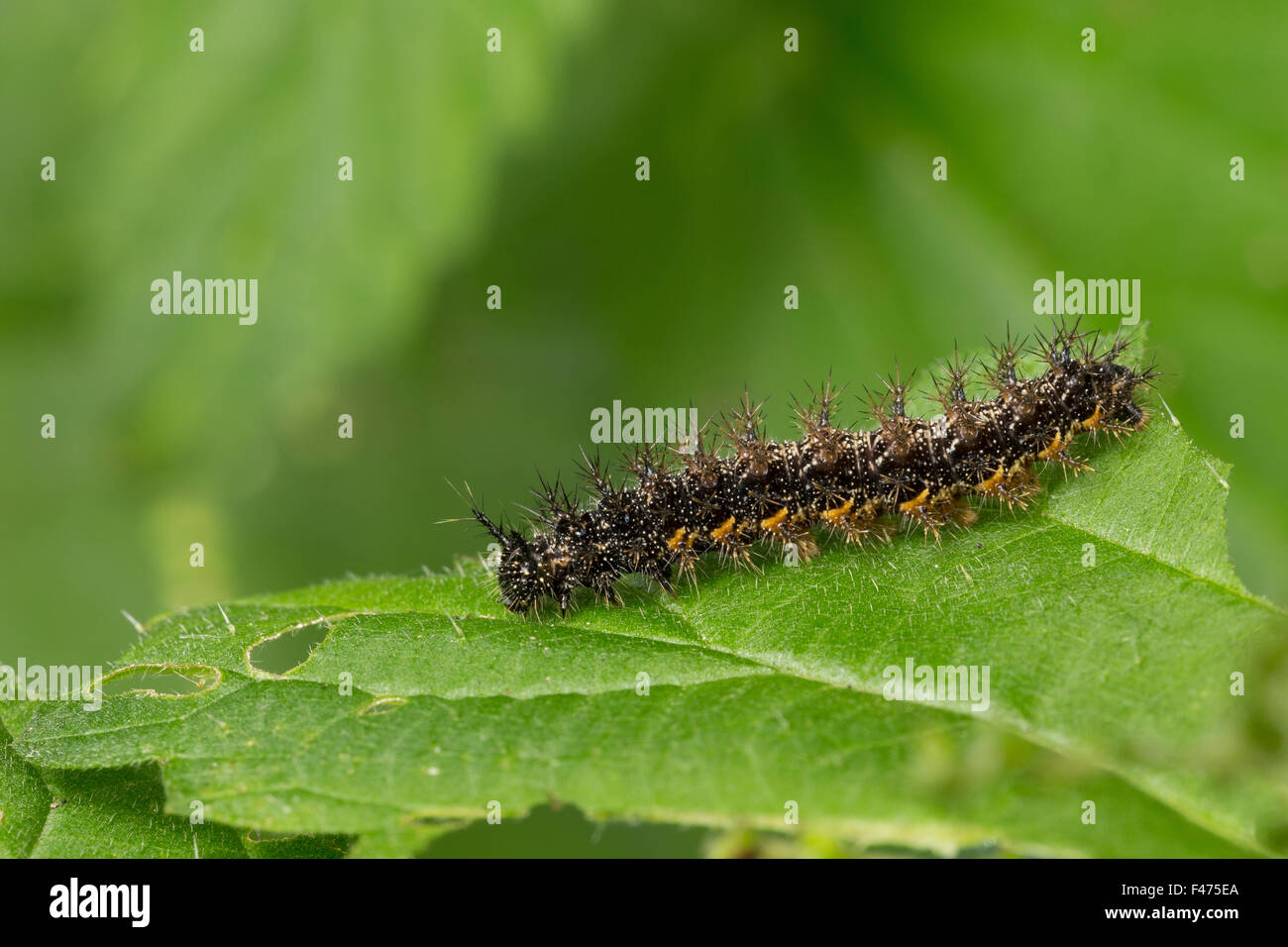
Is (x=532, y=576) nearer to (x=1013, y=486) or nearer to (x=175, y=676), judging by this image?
A: (x=175, y=676)

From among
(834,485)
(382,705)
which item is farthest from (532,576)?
(834,485)

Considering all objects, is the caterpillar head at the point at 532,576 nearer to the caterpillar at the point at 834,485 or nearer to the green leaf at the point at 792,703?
the caterpillar at the point at 834,485

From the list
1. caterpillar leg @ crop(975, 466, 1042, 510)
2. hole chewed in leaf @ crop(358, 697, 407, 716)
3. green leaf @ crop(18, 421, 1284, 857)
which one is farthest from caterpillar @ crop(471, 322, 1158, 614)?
hole chewed in leaf @ crop(358, 697, 407, 716)

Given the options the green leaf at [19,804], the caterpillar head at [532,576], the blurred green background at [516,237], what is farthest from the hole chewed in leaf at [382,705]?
the blurred green background at [516,237]

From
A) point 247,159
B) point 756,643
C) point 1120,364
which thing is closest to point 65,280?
point 247,159

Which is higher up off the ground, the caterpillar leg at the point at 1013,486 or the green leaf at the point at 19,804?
the caterpillar leg at the point at 1013,486
